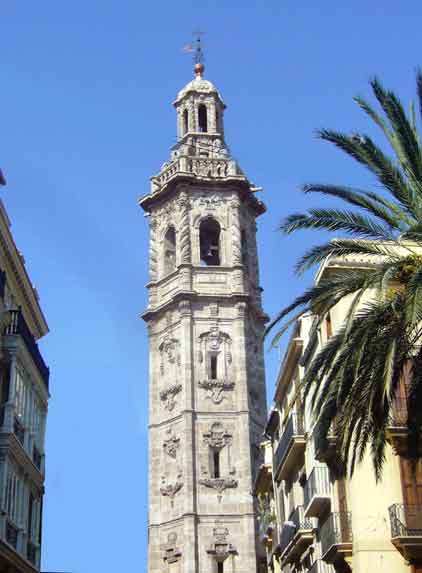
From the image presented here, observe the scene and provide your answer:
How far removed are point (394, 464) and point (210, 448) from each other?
2564 centimetres

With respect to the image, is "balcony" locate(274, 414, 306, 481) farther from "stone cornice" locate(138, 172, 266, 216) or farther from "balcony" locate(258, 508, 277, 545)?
"stone cornice" locate(138, 172, 266, 216)

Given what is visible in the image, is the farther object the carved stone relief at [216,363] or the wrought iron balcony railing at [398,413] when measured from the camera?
the carved stone relief at [216,363]

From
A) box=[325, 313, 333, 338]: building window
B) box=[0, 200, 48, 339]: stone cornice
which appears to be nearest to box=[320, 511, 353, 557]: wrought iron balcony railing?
box=[325, 313, 333, 338]: building window

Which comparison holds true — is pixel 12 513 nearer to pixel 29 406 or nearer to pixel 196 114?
pixel 29 406

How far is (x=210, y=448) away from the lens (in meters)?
49.2

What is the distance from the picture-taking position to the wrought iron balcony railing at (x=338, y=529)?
79.6 feet

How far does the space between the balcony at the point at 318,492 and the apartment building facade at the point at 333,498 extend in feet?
0.08

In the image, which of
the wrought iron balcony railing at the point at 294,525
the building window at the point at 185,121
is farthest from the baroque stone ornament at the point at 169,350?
the wrought iron balcony railing at the point at 294,525

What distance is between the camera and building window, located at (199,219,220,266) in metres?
54.9

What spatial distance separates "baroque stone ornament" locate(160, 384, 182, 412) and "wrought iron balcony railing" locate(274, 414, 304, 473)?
53.6 ft

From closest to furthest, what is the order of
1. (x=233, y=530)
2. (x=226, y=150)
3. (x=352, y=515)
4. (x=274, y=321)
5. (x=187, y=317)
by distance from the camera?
(x=274, y=321) → (x=352, y=515) → (x=233, y=530) → (x=187, y=317) → (x=226, y=150)

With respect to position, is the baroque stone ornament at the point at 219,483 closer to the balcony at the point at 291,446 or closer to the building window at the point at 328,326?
the balcony at the point at 291,446

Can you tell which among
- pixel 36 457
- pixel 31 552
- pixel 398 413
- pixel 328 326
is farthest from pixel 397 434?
pixel 36 457

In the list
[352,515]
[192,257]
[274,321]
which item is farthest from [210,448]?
[274,321]
